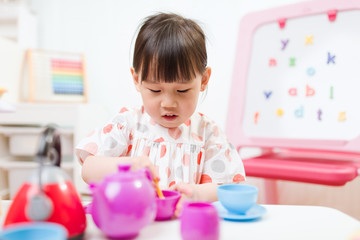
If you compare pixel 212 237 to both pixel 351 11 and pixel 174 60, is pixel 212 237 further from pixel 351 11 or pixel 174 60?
pixel 351 11

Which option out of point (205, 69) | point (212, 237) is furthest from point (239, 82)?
point (212, 237)

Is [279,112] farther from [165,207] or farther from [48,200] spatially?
[48,200]

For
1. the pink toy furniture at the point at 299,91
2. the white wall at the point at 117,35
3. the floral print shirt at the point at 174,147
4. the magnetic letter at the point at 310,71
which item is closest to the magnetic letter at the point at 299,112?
the pink toy furniture at the point at 299,91

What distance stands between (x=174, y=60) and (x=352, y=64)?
103 centimetres

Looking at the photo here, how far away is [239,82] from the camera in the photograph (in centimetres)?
182

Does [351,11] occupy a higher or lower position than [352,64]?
higher

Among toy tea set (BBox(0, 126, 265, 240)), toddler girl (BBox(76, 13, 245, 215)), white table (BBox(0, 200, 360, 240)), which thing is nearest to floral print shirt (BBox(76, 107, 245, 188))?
toddler girl (BBox(76, 13, 245, 215))

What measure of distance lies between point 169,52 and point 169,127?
0.24 metres

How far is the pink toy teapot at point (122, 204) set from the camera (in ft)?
1.65

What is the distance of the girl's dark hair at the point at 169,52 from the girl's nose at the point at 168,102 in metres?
0.05

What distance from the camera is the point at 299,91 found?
167 cm

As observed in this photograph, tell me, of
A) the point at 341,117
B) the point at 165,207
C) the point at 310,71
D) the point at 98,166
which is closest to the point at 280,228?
the point at 165,207

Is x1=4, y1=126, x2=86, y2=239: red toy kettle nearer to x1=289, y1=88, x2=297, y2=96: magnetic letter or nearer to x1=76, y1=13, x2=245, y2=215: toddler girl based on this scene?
x1=76, y1=13, x2=245, y2=215: toddler girl

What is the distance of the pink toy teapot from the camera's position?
0.50m
